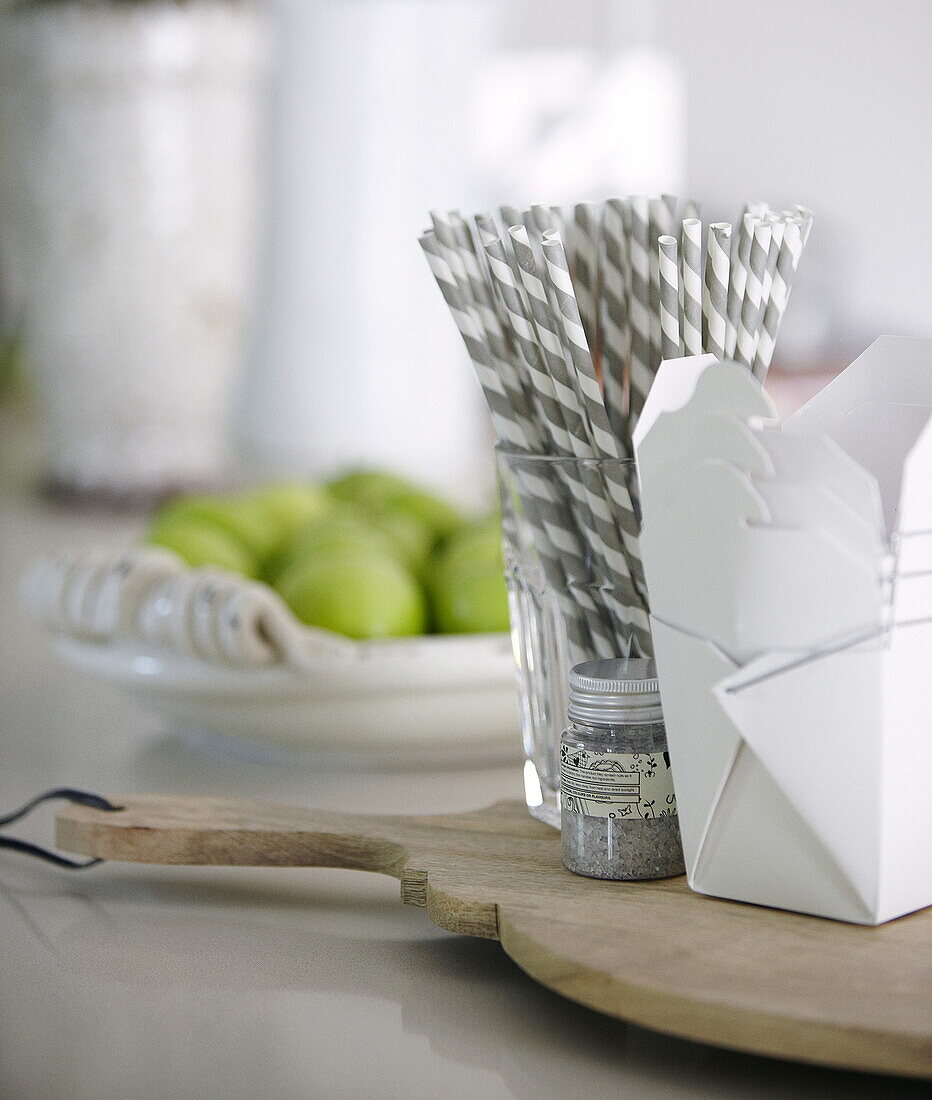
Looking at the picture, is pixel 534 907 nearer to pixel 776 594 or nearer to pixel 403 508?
pixel 776 594

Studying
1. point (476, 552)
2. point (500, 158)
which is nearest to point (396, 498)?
point (476, 552)

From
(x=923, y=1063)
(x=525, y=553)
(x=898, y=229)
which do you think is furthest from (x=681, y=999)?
(x=898, y=229)

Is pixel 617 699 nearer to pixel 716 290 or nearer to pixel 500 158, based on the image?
pixel 716 290

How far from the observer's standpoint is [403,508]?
709mm

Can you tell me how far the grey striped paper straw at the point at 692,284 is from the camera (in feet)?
1.19

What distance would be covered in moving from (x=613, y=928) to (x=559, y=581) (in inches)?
5.0

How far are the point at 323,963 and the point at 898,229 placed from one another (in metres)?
2.86

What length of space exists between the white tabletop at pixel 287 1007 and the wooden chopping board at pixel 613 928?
0.05 feet

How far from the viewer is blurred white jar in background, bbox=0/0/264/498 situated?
1298 mm

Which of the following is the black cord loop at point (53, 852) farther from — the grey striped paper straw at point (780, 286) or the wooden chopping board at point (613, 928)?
the grey striped paper straw at point (780, 286)

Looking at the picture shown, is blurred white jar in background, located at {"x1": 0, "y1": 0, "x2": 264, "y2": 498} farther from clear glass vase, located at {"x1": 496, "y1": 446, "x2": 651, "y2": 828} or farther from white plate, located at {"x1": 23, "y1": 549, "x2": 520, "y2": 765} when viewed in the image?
clear glass vase, located at {"x1": 496, "y1": 446, "x2": 651, "y2": 828}

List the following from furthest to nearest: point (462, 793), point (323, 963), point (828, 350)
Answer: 1. point (828, 350)
2. point (462, 793)
3. point (323, 963)

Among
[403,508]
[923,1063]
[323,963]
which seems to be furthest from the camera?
[403,508]

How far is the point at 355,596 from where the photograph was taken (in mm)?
565
